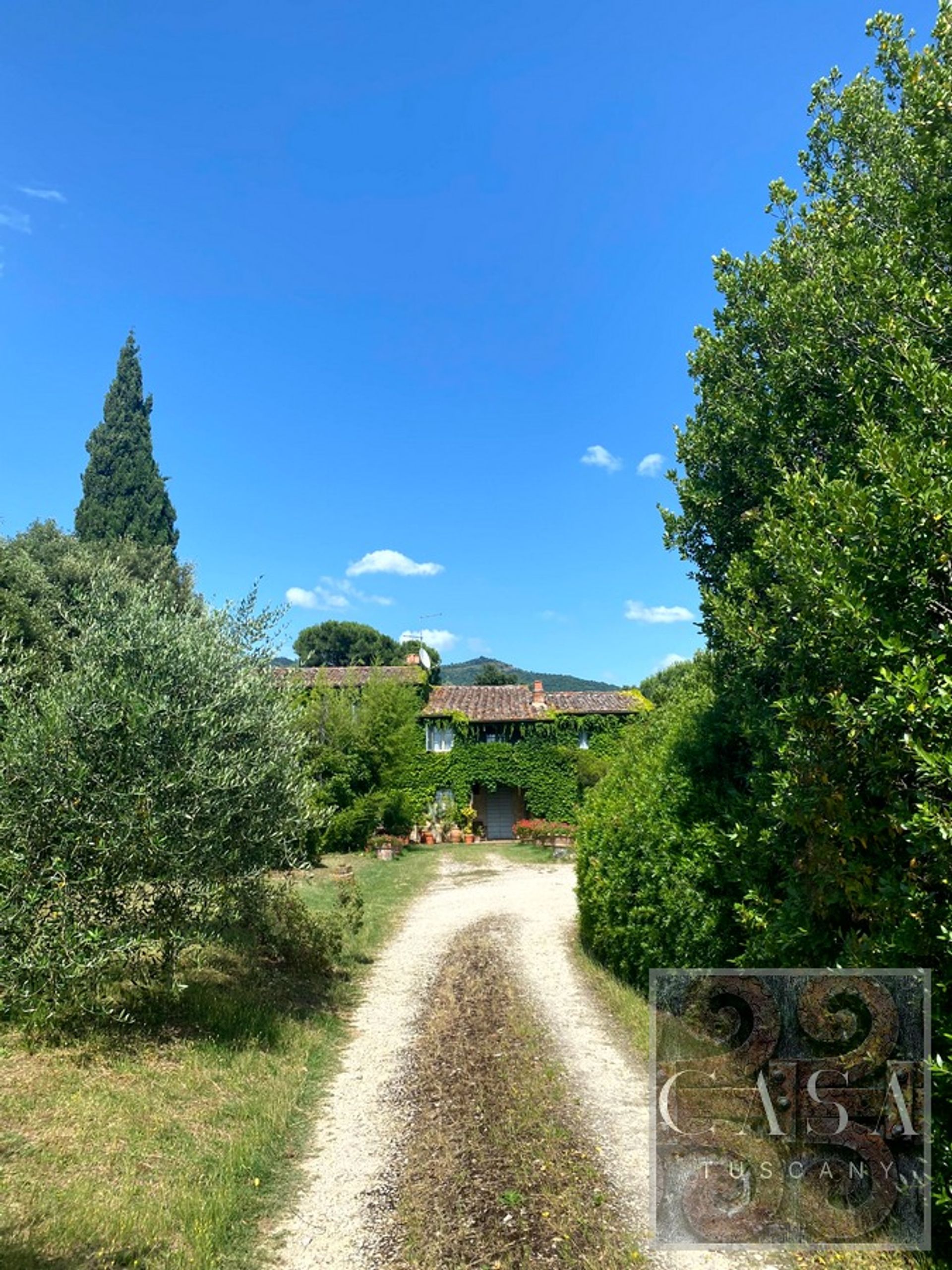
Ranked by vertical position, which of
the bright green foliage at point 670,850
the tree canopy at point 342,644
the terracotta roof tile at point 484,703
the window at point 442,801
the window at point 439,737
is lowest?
the window at point 442,801

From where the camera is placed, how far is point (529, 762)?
38.0m

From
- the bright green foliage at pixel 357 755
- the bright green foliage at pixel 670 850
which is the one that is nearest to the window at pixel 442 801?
the bright green foliage at pixel 357 755

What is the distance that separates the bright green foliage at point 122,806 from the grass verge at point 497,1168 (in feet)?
10.8

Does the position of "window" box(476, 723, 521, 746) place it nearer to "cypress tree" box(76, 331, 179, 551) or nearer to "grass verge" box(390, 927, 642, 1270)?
"cypress tree" box(76, 331, 179, 551)

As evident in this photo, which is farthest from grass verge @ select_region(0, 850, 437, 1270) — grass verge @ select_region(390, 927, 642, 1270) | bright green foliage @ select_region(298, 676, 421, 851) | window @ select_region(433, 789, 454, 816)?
window @ select_region(433, 789, 454, 816)

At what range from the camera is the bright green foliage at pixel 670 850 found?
28.2 feet

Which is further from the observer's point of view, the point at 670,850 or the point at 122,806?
the point at 670,850

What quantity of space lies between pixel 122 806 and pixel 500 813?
3355 cm

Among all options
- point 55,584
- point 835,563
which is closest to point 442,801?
point 55,584

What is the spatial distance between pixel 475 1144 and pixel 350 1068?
2739mm

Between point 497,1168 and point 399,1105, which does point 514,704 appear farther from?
point 497,1168

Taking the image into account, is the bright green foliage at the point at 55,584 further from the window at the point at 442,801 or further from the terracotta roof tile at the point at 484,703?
the window at the point at 442,801

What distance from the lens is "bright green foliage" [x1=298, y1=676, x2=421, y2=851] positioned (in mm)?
29688

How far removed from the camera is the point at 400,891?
20.7 m
